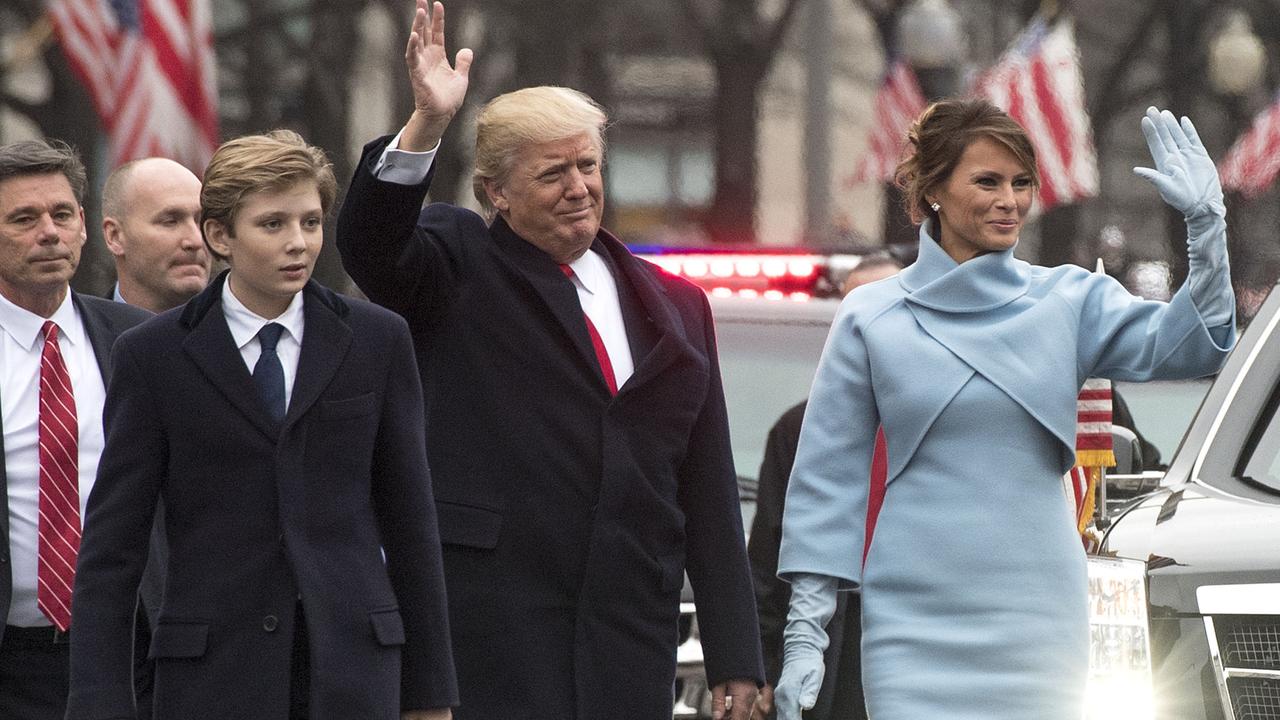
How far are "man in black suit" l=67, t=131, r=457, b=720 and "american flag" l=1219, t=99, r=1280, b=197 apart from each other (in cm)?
1544

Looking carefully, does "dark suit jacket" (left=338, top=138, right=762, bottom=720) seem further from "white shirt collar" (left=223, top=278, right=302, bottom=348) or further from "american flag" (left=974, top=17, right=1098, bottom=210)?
"american flag" (left=974, top=17, right=1098, bottom=210)

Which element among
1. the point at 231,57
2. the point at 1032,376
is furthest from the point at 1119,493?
the point at 231,57

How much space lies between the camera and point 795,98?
19500 millimetres

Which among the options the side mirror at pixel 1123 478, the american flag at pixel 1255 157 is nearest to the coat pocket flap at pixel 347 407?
the side mirror at pixel 1123 478

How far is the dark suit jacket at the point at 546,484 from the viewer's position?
4.96 metres

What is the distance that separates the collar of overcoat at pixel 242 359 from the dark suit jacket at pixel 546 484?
279 mm

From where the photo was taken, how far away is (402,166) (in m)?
4.82

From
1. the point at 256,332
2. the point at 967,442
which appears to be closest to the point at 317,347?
the point at 256,332

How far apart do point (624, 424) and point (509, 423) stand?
8.9 inches

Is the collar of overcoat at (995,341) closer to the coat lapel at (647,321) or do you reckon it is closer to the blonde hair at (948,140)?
the blonde hair at (948,140)

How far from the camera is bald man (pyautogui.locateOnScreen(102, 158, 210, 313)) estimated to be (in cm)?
642

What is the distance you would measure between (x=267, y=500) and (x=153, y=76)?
1208 cm

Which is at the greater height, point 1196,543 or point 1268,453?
point 1268,453

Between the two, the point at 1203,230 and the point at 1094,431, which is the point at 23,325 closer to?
the point at 1094,431
